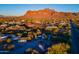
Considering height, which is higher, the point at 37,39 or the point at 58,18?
the point at 58,18

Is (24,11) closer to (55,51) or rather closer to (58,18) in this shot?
(58,18)

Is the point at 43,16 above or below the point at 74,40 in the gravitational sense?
above

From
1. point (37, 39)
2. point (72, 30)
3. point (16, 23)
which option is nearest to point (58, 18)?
point (72, 30)

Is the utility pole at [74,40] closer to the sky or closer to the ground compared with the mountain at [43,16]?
closer to the ground

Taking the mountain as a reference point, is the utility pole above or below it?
below

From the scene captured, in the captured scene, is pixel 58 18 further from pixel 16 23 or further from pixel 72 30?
pixel 16 23
